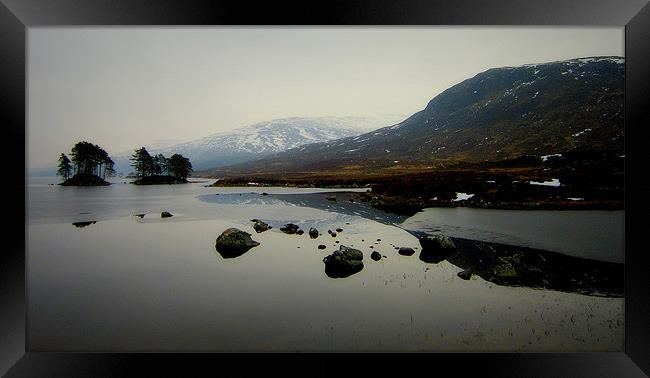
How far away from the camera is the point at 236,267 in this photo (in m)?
4.07

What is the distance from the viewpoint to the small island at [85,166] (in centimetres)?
401

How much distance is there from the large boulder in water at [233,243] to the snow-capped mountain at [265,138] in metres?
1.01

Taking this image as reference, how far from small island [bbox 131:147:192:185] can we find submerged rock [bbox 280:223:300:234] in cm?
161

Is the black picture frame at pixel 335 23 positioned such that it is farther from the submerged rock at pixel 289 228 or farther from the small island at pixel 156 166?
the submerged rock at pixel 289 228

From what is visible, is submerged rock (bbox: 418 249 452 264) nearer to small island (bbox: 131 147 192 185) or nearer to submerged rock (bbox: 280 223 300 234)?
submerged rock (bbox: 280 223 300 234)

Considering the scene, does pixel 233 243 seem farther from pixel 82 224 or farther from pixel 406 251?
pixel 406 251

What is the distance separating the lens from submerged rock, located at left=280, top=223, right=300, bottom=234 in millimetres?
4253

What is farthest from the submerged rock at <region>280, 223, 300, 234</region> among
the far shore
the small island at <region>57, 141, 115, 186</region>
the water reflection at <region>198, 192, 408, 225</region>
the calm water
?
the small island at <region>57, 141, 115, 186</region>

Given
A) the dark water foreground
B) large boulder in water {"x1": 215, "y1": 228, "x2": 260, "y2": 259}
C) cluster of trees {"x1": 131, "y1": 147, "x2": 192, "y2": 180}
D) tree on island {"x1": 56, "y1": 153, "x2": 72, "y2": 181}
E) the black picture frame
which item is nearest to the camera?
the black picture frame

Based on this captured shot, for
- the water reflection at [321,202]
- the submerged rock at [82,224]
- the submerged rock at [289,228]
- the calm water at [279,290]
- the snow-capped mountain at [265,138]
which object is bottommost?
the calm water at [279,290]

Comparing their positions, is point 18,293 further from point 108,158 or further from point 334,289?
point 334,289


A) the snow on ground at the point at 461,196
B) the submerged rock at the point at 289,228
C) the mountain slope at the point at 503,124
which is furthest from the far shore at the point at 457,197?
the submerged rock at the point at 289,228

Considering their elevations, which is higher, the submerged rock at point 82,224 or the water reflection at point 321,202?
the water reflection at point 321,202

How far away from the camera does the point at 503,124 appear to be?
432 cm
